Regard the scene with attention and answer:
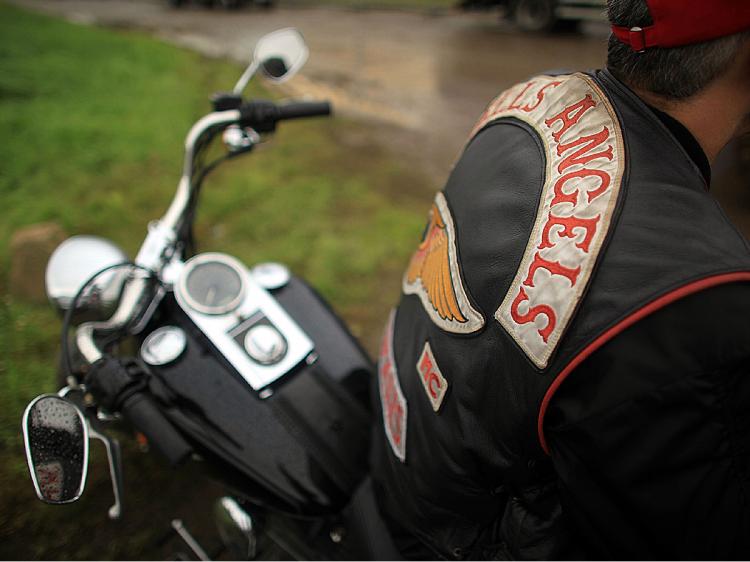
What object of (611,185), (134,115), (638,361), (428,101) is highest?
(134,115)

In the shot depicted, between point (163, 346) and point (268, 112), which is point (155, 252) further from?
point (268, 112)

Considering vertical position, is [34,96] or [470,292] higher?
[34,96]

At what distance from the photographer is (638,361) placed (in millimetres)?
745

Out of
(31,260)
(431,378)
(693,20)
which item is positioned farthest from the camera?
(31,260)

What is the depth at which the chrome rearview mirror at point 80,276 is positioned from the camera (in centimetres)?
153

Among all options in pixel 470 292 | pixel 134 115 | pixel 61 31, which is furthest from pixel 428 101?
pixel 470 292

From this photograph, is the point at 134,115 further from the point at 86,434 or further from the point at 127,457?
the point at 86,434

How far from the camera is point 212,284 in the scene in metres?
1.45

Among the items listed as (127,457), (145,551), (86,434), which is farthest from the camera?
(127,457)

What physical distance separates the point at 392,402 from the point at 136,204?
3.01 m

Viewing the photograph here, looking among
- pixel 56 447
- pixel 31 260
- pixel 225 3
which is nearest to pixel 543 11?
pixel 225 3

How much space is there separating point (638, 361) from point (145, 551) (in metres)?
1.84

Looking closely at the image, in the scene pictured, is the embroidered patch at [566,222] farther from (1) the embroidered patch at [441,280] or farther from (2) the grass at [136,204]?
(2) the grass at [136,204]

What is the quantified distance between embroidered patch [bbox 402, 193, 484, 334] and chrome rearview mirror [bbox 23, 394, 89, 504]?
78 centimetres
